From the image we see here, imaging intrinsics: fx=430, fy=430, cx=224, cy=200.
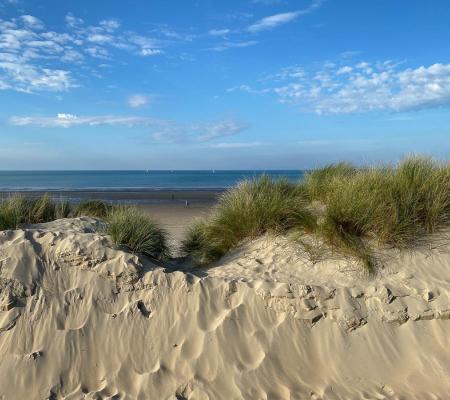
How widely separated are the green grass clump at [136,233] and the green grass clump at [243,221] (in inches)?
26.3

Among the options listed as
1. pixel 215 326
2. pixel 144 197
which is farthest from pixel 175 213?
pixel 215 326

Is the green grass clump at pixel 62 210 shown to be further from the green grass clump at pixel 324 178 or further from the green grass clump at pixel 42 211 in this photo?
the green grass clump at pixel 324 178

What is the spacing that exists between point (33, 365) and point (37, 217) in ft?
10.5

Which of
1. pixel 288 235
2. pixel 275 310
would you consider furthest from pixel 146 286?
pixel 288 235

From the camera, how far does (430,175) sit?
6.56 metres

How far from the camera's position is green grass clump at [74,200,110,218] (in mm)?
8133

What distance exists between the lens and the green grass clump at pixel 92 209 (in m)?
8.13

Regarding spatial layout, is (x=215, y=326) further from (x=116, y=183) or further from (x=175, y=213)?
(x=116, y=183)

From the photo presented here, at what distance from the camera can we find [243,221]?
656 cm

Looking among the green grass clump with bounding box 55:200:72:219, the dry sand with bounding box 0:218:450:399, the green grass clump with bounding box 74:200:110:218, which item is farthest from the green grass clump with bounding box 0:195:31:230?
the green grass clump with bounding box 74:200:110:218

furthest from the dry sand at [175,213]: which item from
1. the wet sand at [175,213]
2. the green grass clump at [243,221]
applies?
the green grass clump at [243,221]

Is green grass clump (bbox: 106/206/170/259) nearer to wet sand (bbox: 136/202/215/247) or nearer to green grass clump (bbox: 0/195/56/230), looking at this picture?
green grass clump (bbox: 0/195/56/230)

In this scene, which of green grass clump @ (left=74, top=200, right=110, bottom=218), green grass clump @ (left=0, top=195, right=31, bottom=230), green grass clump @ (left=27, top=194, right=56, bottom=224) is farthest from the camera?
green grass clump @ (left=74, top=200, right=110, bottom=218)

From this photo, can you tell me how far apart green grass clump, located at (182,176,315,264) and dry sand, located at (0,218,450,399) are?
2.63ft
